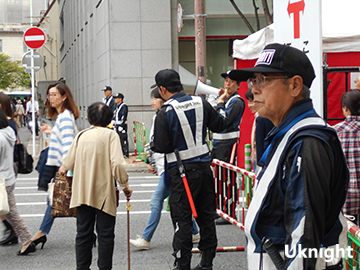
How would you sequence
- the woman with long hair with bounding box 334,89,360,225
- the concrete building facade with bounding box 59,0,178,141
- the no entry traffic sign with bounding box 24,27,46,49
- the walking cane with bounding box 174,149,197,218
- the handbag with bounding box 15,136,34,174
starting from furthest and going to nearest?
1. the concrete building facade with bounding box 59,0,178,141
2. the no entry traffic sign with bounding box 24,27,46,49
3. the handbag with bounding box 15,136,34,174
4. the woman with long hair with bounding box 334,89,360,225
5. the walking cane with bounding box 174,149,197,218

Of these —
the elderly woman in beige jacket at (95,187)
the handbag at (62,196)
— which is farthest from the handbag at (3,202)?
the elderly woman in beige jacket at (95,187)

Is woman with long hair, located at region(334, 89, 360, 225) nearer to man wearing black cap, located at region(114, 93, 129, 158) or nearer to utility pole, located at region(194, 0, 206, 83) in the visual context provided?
Result: utility pole, located at region(194, 0, 206, 83)

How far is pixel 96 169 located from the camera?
16.0 feet

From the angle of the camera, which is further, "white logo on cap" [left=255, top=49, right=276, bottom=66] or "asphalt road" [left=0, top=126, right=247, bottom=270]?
"asphalt road" [left=0, top=126, right=247, bottom=270]

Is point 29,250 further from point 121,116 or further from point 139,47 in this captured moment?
point 139,47

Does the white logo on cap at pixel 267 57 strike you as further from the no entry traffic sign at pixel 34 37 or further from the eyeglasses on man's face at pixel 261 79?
the no entry traffic sign at pixel 34 37

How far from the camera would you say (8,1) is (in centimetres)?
11325

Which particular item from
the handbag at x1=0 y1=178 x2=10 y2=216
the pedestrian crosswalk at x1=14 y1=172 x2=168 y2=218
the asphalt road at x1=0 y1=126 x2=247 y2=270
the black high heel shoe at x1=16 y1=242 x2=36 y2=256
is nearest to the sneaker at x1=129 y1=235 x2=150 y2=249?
the asphalt road at x1=0 y1=126 x2=247 y2=270

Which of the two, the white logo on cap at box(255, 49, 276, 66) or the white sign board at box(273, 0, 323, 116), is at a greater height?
the white sign board at box(273, 0, 323, 116)

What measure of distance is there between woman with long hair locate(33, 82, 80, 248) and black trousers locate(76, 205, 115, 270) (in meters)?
0.93

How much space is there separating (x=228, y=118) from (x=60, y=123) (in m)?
1.99

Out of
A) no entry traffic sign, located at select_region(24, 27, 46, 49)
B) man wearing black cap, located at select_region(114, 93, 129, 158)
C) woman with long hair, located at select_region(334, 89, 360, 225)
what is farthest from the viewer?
no entry traffic sign, located at select_region(24, 27, 46, 49)

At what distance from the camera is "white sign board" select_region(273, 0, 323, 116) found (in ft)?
12.9

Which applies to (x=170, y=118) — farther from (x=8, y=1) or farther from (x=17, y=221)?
(x=8, y=1)
